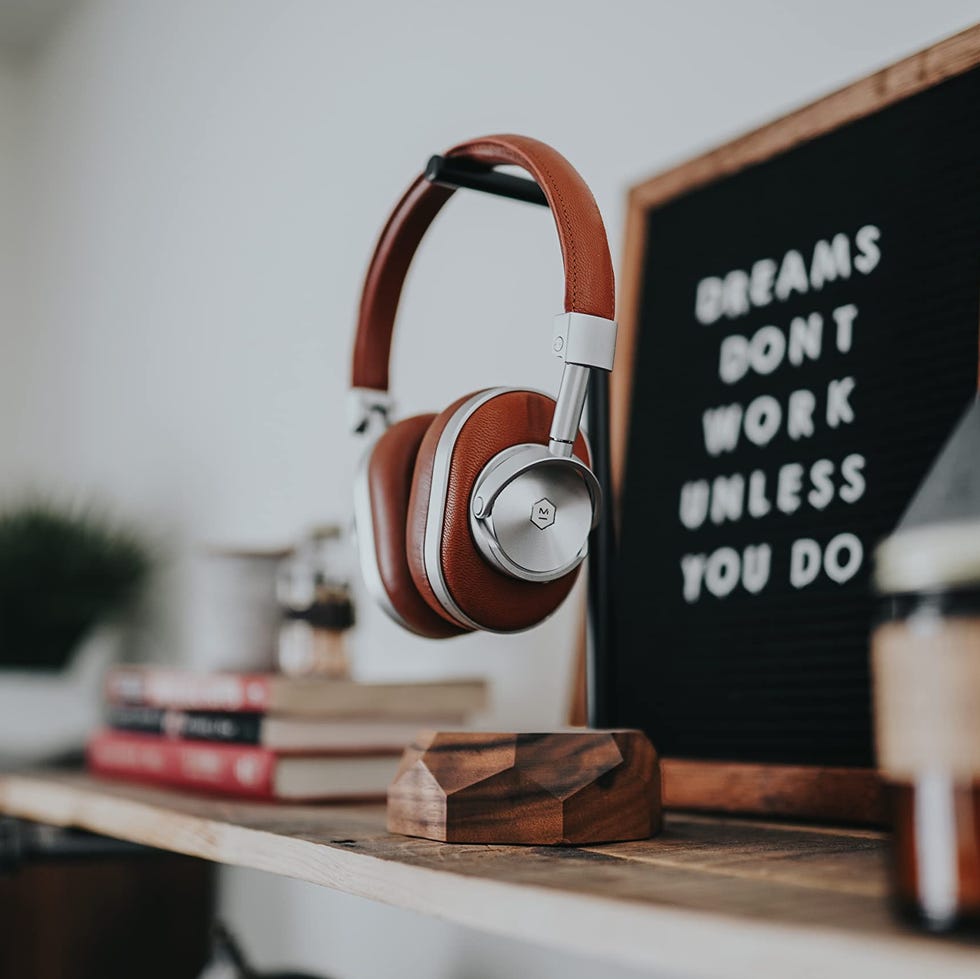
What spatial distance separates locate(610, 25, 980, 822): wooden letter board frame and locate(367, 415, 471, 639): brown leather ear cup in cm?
24

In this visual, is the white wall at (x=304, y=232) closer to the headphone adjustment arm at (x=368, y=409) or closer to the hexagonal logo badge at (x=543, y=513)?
the headphone adjustment arm at (x=368, y=409)

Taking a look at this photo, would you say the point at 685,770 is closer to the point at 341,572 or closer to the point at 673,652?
the point at 673,652

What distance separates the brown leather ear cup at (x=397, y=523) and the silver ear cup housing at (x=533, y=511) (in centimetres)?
8

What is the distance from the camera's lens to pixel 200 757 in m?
1.00

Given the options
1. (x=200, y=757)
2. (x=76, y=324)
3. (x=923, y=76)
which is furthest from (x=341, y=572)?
(x=76, y=324)

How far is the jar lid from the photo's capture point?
0.35 metres

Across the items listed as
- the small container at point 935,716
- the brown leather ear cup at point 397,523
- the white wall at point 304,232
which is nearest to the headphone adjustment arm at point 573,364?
the brown leather ear cup at point 397,523

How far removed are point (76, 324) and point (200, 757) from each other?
4.17ft

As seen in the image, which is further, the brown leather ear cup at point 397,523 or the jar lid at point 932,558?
the brown leather ear cup at point 397,523

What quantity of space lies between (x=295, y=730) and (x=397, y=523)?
0.35 meters

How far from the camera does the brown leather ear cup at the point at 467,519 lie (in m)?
0.59

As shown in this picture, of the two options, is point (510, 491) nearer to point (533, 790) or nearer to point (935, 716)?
point (533, 790)

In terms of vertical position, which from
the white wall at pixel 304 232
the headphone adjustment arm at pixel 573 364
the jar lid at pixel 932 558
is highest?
the white wall at pixel 304 232

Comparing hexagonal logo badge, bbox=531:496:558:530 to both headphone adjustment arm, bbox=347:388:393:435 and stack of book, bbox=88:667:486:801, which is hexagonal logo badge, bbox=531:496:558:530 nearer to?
headphone adjustment arm, bbox=347:388:393:435
